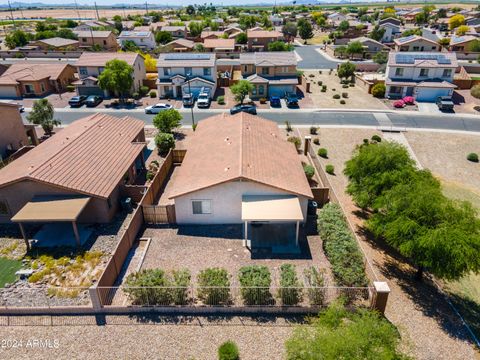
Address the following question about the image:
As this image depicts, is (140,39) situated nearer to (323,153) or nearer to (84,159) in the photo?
(323,153)

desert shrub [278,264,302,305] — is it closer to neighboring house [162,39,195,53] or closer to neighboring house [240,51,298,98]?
neighboring house [240,51,298,98]

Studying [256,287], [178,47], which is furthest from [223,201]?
[178,47]

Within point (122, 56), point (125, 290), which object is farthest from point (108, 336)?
point (122, 56)

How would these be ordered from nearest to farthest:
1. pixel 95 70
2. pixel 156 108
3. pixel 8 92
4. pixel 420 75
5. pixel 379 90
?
pixel 156 108
pixel 420 75
pixel 379 90
pixel 8 92
pixel 95 70

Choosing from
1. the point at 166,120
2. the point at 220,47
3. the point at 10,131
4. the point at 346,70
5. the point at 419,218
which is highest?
the point at 220,47

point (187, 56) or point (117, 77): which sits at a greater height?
point (187, 56)

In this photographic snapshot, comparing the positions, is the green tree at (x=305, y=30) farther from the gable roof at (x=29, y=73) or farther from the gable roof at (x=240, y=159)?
the gable roof at (x=240, y=159)

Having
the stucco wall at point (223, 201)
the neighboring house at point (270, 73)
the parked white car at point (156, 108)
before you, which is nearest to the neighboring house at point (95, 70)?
the parked white car at point (156, 108)

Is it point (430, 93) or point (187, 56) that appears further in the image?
point (187, 56)
